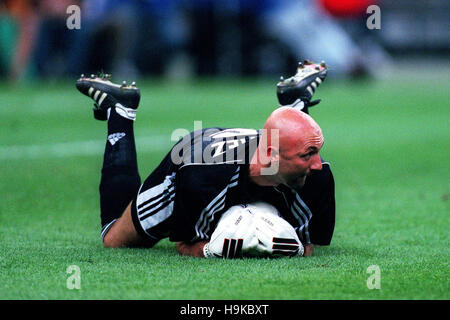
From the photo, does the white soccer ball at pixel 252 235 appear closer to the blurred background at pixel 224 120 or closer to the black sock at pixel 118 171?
the blurred background at pixel 224 120

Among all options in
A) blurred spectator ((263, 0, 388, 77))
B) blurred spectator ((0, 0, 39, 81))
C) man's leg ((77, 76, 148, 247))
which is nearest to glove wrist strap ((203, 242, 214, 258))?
man's leg ((77, 76, 148, 247))

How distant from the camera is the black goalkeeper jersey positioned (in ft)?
15.3

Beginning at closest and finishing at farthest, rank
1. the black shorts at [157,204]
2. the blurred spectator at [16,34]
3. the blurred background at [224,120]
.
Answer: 1. the blurred background at [224,120]
2. the black shorts at [157,204]
3. the blurred spectator at [16,34]

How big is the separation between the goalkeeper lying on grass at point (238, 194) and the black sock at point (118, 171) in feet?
0.52

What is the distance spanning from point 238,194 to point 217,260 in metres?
0.37

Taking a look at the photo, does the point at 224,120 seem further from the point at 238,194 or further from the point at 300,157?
the point at 300,157

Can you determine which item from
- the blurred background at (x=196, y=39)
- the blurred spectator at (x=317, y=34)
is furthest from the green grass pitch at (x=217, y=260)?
the blurred spectator at (x=317, y=34)

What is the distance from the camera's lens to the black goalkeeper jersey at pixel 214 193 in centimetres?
468

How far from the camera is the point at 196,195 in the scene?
183 inches

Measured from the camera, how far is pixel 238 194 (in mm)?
4719

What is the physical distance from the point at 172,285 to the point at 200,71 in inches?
673

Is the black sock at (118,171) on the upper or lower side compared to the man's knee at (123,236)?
upper

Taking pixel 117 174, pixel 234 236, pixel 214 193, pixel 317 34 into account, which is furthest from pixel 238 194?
pixel 317 34
